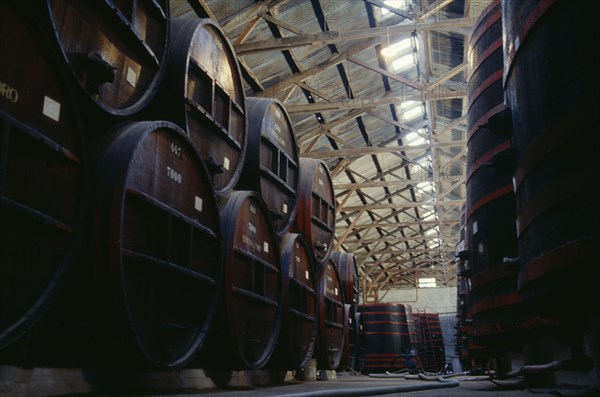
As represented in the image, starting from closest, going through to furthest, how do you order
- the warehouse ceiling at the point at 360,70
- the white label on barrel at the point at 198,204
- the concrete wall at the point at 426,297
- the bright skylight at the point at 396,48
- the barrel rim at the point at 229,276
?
the white label on barrel at the point at 198,204, the barrel rim at the point at 229,276, the warehouse ceiling at the point at 360,70, the bright skylight at the point at 396,48, the concrete wall at the point at 426,297

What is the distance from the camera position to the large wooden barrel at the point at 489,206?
3721 mm

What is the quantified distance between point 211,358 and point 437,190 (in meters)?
17.4

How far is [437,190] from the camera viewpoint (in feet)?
66.5

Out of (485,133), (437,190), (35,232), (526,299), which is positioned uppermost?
(437,190)

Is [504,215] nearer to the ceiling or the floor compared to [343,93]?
nearer to the floor

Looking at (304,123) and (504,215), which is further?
(304,123)

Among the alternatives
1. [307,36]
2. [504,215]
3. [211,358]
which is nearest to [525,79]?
[504,215]

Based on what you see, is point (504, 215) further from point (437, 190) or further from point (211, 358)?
point (437, 190)

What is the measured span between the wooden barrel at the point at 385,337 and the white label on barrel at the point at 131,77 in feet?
33.9

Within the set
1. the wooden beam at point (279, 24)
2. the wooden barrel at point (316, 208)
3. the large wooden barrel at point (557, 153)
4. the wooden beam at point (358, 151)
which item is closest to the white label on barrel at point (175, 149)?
the large wooden barrel at point (557, 153)

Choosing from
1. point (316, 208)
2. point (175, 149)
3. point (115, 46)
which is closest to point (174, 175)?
point (175, 149)

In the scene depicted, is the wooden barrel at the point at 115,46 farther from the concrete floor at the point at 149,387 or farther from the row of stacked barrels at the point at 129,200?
the concrete floor at the point at 149,387

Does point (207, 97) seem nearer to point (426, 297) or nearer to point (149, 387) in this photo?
point (149, 387)

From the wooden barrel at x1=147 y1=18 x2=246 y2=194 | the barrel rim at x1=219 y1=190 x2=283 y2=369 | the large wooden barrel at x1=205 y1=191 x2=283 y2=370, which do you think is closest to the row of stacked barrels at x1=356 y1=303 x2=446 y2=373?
the large wooden barrel at x1=205 y1=191 x2=283 y2=370
